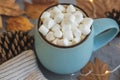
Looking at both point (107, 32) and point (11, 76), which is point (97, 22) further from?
point (11, 76)

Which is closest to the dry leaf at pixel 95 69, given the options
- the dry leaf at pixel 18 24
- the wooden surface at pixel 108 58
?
the wooden surface at pixel 108 58

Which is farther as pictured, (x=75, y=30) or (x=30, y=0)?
(x=30, y=0)

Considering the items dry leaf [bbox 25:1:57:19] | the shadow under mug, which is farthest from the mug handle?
dry leaf [bbox 25:1:57:19]

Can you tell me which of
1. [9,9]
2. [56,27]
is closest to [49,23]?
[56,27]

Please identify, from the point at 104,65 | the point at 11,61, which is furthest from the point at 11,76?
the point at 104,65

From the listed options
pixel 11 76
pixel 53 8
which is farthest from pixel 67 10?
pixel 11 76

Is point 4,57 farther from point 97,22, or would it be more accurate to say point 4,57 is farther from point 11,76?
point 97,22
